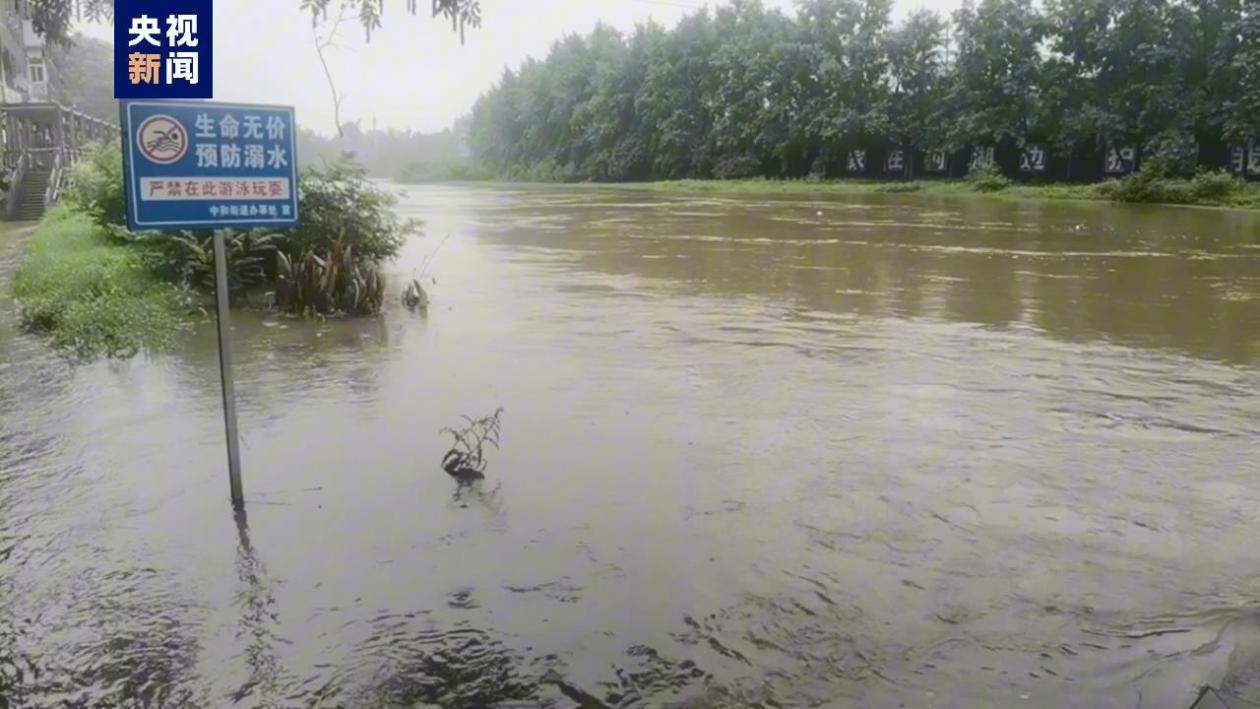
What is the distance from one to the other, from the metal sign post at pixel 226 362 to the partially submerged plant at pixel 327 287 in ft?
19.0

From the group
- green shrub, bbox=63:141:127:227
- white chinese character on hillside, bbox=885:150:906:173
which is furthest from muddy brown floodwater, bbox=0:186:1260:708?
white chinese character on hillside, bbox=885:150:906:173

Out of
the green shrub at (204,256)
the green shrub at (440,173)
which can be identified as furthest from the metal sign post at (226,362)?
the green shrub at (440,173)

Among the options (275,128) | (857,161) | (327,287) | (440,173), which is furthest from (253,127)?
(440,173)

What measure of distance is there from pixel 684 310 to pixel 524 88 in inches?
2811

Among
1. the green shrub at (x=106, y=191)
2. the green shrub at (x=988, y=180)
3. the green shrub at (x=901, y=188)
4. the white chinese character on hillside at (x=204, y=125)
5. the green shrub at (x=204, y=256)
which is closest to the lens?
the white chinese character on hillside at (x=204, y=125)

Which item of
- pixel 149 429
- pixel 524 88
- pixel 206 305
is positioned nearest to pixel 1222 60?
pixel 206 305

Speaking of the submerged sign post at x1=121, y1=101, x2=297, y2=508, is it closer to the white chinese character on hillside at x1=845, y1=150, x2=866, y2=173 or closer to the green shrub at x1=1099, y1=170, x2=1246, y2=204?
the green shrub at x1=1099, y1=170, x2=1246, y2=204

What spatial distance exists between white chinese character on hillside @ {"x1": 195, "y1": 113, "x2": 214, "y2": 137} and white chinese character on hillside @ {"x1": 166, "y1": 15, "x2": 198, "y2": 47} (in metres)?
0.60

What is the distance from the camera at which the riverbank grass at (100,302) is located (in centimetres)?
884

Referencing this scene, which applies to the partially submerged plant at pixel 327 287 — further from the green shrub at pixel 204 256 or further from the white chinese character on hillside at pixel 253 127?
the white chinese character on hillside at pixel 253 127

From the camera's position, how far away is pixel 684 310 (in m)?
11.1

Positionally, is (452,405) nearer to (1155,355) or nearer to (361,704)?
(361,704)

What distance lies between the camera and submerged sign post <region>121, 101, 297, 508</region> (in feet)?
13.1

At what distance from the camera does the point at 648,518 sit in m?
4.84
